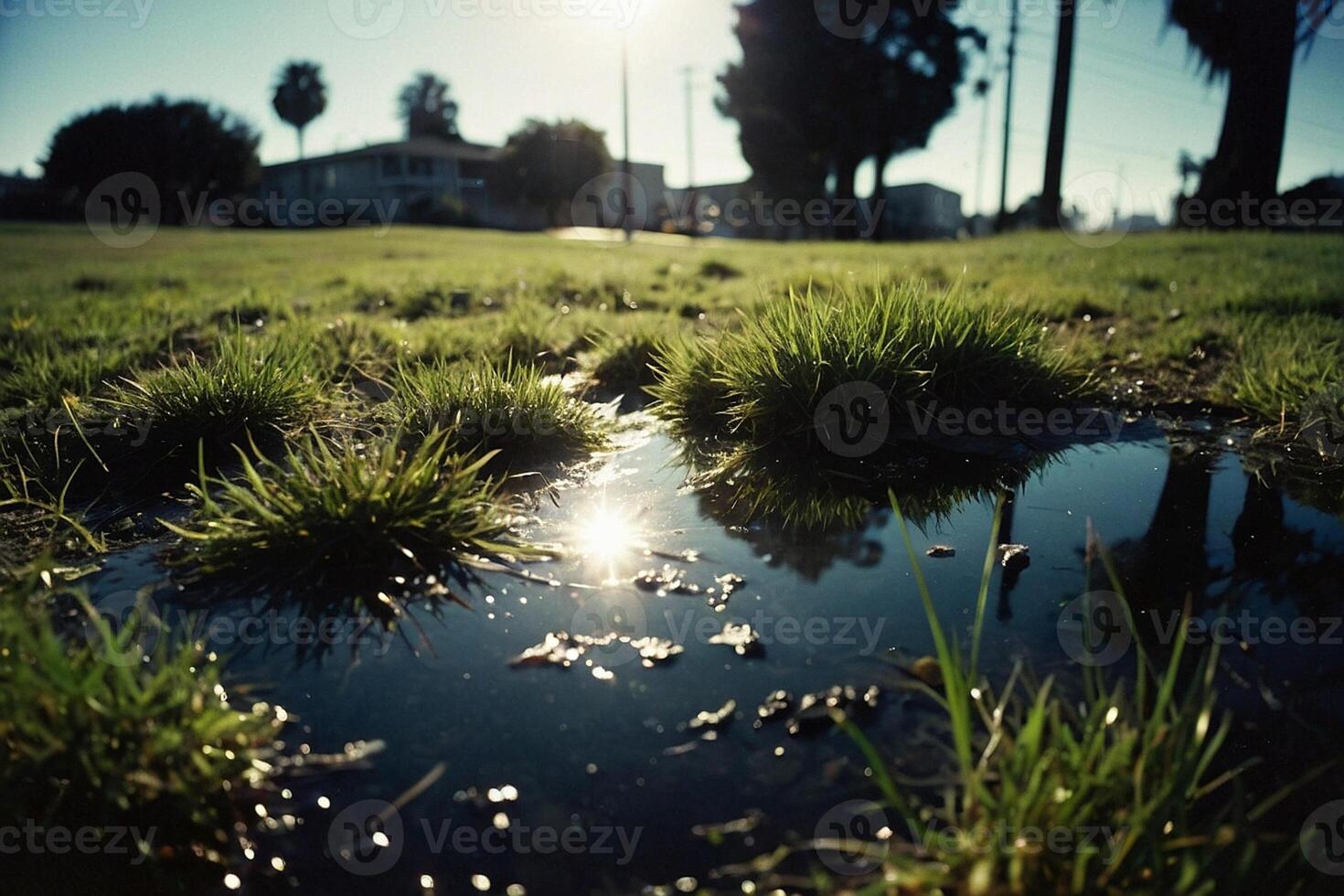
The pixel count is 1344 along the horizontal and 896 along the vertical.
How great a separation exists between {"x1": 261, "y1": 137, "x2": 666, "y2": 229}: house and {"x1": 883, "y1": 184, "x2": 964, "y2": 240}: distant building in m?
14.9

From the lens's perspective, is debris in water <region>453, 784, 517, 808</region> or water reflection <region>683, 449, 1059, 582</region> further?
water reflection <region>683, 449, 1059, 582</region>

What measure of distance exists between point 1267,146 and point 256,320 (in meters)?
16.9

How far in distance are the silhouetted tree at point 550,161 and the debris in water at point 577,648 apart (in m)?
50.0

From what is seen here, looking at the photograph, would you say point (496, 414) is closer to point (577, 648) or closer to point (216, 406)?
point (216, 406)

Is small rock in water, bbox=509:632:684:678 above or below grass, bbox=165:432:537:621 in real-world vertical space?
below

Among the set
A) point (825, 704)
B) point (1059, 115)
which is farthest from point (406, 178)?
point (825, 704)

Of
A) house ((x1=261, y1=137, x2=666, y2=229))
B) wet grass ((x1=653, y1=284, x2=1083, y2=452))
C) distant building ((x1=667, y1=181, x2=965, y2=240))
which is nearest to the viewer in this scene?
wet grass ((x1=653, y1=284, x2=1083, y2=452))

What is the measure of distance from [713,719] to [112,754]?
1154mm

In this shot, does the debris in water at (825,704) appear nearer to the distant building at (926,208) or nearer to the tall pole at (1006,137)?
the tall pole at (1006,137)

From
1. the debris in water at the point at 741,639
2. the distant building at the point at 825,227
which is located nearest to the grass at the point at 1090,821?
the debris in water at the point at 741,639

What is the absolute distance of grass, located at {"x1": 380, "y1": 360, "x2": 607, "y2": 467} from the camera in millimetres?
3523

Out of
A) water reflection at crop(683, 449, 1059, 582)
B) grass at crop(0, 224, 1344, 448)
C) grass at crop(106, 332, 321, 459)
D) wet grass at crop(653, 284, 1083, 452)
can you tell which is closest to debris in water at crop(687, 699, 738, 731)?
water reflection at crop(683, 449, 1059, 582)

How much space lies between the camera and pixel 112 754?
1521 millimetres

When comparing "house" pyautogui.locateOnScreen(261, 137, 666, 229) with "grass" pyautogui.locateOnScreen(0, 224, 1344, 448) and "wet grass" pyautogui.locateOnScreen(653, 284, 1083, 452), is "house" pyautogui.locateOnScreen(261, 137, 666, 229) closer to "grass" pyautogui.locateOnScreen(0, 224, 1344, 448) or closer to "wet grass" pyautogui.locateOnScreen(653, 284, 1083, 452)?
"grass" pyautogui.locateOnScreen(0, 224, 1344, 448)
